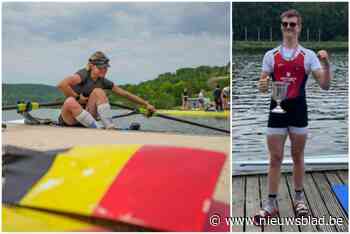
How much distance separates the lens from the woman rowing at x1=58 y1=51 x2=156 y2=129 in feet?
9.32

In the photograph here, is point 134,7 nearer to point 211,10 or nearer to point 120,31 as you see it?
point 120,31

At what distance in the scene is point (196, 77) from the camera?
9.26 ft

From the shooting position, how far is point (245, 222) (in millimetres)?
2824

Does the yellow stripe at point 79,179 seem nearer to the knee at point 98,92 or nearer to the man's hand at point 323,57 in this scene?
the knee at point 98,92

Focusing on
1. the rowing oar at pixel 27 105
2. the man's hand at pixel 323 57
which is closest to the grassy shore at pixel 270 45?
the man's hand at pixel 323 57

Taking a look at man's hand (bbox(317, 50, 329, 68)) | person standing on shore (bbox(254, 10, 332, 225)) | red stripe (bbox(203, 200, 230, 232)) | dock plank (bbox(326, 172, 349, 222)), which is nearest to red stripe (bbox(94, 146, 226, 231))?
red stripe (bbox(203, 200, 230, 232))

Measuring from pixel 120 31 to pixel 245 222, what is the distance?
124 cm

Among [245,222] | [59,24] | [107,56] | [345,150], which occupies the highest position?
[59,24]

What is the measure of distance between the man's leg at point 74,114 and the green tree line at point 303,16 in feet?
2.97

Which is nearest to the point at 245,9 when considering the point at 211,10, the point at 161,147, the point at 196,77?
the point at 211,10

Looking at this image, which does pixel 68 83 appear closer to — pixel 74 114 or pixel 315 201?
pixel 74 114

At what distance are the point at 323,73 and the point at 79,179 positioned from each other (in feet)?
4.57

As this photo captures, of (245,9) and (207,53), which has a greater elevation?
(245,9)

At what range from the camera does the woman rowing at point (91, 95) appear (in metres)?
2.84
